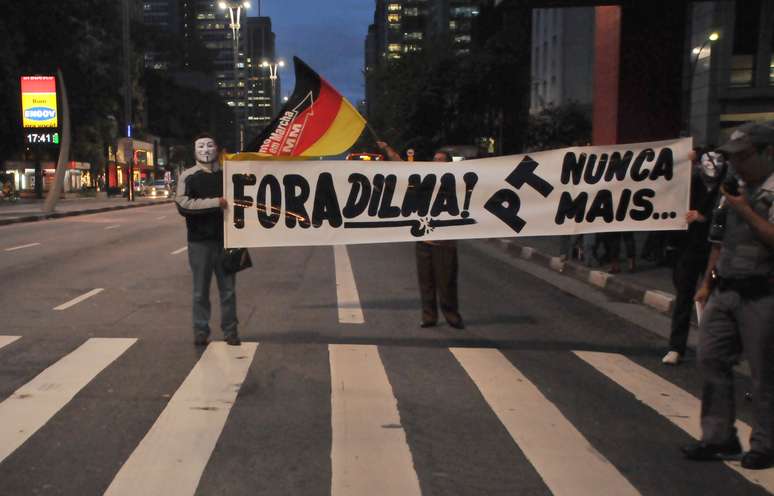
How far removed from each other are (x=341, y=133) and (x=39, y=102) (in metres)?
37.6

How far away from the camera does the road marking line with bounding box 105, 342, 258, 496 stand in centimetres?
420

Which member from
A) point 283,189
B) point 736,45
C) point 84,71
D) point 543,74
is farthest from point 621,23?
point 84,71

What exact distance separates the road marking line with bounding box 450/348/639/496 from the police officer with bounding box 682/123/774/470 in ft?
2.19

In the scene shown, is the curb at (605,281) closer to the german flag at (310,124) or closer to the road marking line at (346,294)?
the road marking line at (346,294)

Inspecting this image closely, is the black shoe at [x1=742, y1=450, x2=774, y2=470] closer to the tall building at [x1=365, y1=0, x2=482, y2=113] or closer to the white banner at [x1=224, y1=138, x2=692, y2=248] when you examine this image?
the white banner at [x1=224, y1=138, x2=692, y2=248]

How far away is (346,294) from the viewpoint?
11031mm

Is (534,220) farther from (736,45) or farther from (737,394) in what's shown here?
(736,45)

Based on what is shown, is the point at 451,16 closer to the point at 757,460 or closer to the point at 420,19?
the point at 420,19

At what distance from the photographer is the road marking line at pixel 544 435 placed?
14.1 feet

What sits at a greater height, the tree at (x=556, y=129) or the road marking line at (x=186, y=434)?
the tree at (x=556, y=129)

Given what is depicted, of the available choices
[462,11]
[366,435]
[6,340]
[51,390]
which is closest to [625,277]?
[366,435]

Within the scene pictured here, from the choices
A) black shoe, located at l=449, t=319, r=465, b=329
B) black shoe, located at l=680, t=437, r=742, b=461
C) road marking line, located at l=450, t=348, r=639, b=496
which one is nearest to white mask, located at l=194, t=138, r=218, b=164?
road marking line, located at l=450, t=348, r=639, b=496

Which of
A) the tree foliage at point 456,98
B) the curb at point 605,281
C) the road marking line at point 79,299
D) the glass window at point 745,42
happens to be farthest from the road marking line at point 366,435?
the tree foliage at point 456,98

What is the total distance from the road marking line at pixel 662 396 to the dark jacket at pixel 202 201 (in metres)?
3.81
